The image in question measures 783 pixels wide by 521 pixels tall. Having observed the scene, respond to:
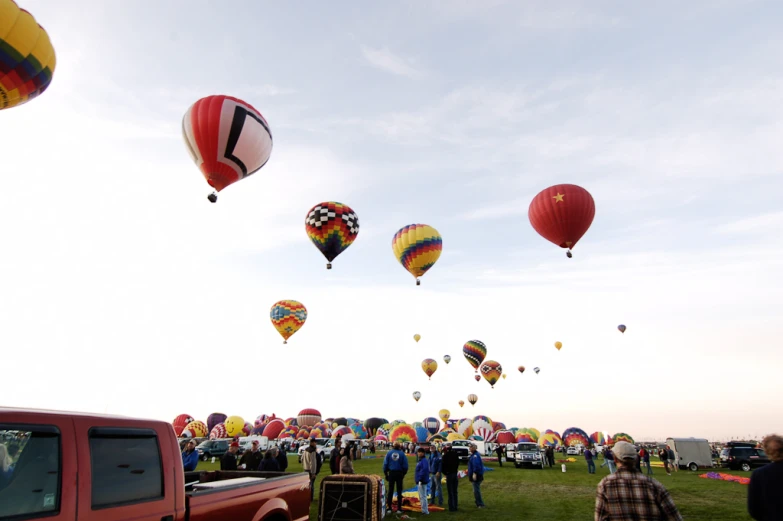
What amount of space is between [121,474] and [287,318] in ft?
99.4

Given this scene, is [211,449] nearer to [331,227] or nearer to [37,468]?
[331,227]

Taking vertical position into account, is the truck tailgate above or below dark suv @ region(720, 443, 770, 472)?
above

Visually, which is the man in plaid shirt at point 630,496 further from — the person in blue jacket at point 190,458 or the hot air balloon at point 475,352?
the hot air balloon at point 475,352

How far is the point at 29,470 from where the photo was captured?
3078 millimetres

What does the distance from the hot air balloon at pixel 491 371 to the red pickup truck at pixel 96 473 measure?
53.6 m

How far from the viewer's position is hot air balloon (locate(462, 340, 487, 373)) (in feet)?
170

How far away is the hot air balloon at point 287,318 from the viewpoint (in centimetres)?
3328

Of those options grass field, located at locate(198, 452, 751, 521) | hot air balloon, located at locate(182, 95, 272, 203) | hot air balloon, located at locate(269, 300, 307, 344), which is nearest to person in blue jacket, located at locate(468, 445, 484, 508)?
grass field, located at locate(198, 452, 751, 521)

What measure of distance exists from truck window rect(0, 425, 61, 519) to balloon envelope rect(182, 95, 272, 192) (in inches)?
680

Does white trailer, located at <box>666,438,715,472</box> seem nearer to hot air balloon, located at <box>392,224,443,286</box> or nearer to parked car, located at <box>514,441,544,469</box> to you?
parked car, located at <box>514,441,544,469</box>

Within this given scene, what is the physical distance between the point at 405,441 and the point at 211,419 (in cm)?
4282

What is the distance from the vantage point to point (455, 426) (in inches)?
2928

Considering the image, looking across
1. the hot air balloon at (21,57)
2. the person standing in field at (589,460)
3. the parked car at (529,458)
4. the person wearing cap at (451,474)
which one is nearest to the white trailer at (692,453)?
the person standing in field at (589,460)

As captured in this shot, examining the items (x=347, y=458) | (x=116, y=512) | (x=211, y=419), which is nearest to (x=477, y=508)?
(x=347, y=458)
